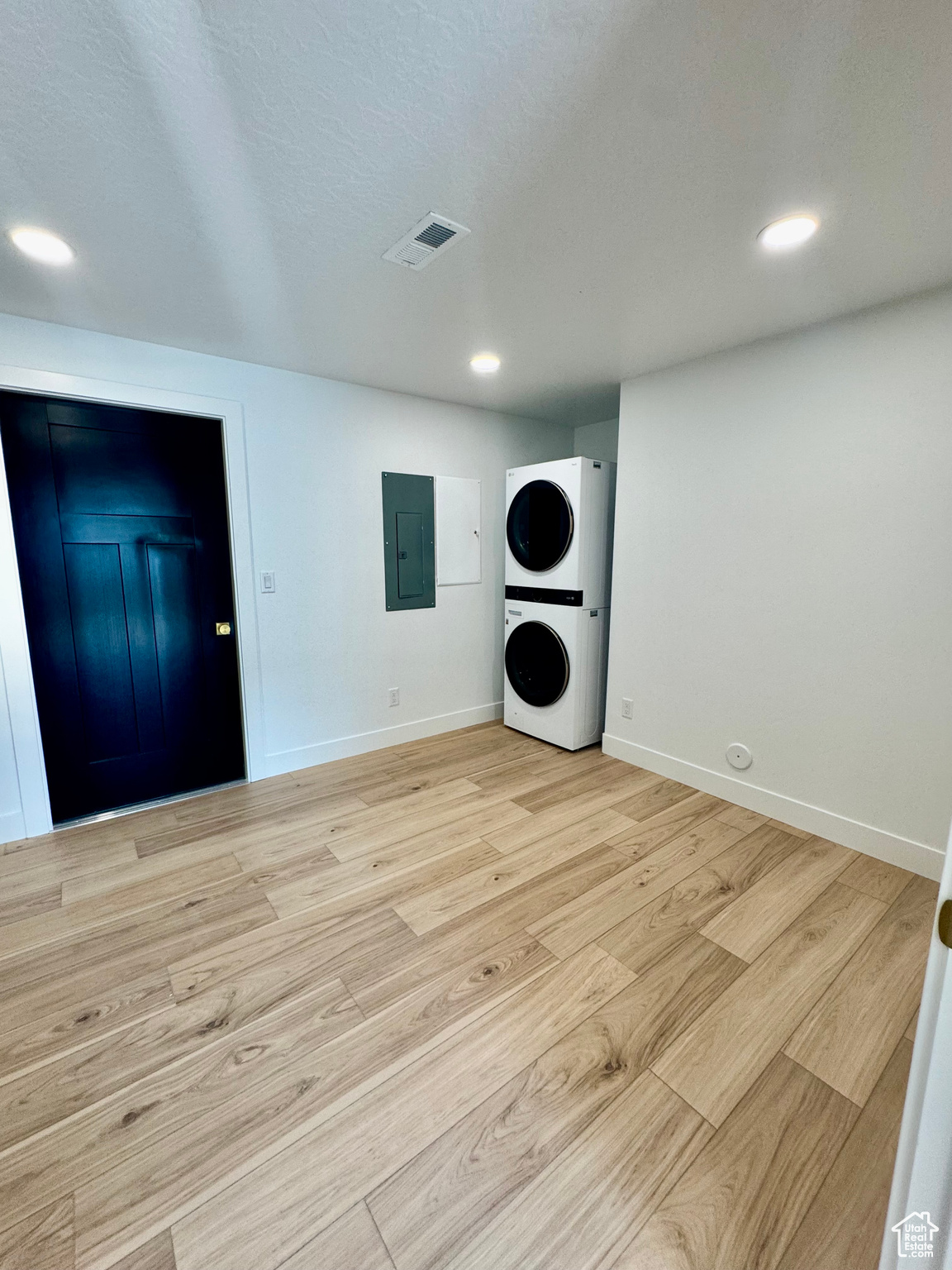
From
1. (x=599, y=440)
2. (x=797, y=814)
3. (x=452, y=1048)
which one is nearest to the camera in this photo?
(x=452, y=1048)

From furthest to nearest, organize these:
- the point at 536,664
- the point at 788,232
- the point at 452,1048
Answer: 1. the point at 536,664
2. the point at 788,232
3. the point at 452,1048

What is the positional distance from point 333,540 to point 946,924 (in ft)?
9.94

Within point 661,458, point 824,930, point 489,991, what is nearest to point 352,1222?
point 489,991

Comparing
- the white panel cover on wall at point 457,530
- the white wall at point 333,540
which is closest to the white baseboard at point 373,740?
the white wall at point 333,540

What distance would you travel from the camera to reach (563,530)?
3195 mm

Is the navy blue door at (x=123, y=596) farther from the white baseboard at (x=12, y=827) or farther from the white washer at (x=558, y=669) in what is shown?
the white washer at (x=558, y=669)

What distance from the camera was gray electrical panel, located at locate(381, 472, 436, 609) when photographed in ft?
10.8

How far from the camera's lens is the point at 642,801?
8.84ft

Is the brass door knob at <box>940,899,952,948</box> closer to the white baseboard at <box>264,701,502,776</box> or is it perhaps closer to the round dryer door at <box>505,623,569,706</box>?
the round dryer door at <box>505,623,569,706</box>

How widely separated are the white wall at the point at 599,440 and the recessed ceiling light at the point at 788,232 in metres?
2.27

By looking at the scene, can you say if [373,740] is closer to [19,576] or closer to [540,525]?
[540,525]

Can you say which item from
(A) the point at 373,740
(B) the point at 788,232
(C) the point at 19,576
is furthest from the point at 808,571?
(C) the point at 19,576

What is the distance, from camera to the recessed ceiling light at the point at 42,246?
1558 millimetres

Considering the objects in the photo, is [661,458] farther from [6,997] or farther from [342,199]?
[6,997]
